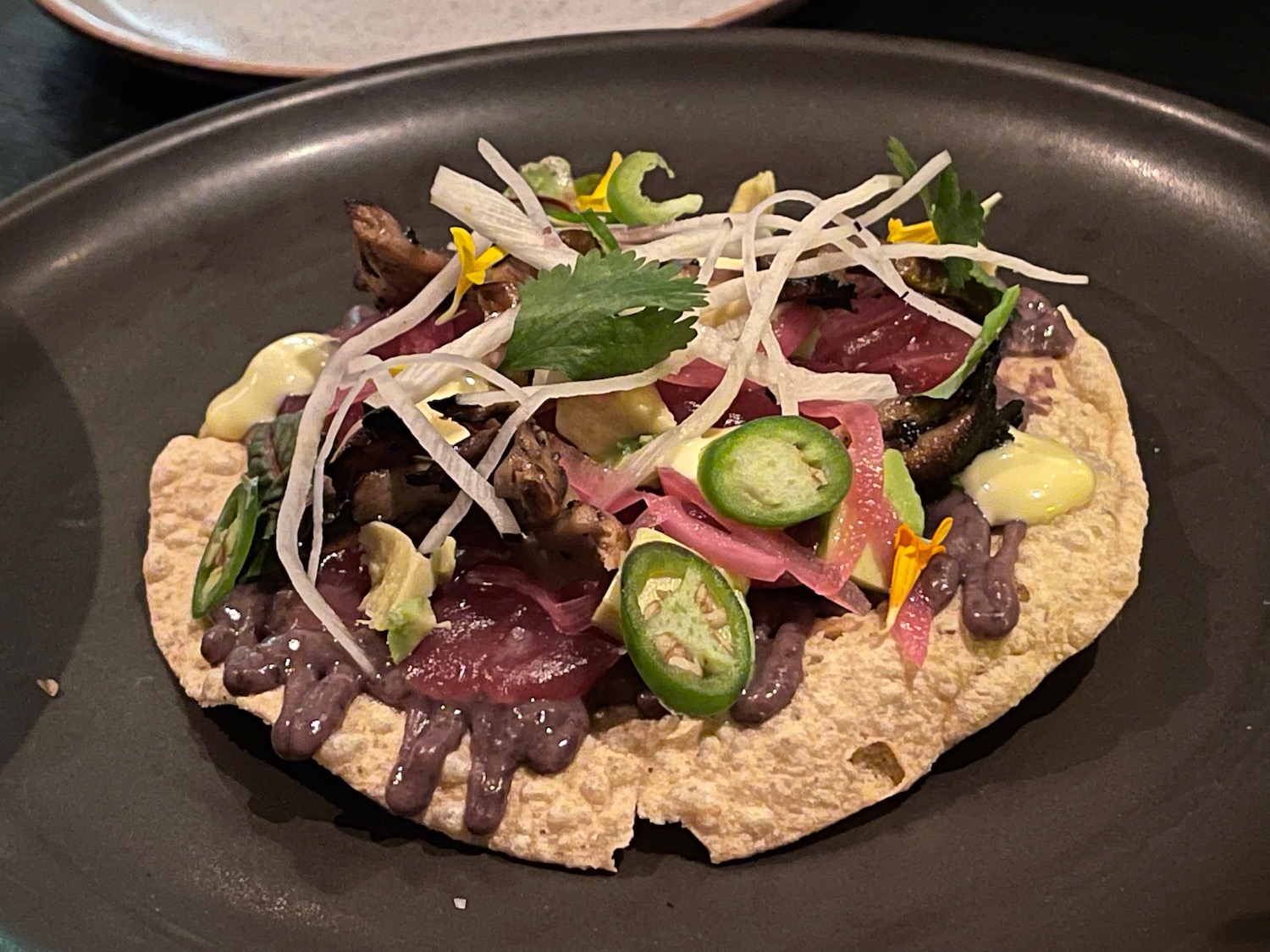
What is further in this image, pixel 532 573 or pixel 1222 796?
pixel 532 573

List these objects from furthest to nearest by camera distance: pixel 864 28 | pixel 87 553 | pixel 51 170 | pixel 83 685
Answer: pixel 864 28 → pixel 51 170 → pixel 87 553 → pixel 83 685

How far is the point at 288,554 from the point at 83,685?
0.75 meters

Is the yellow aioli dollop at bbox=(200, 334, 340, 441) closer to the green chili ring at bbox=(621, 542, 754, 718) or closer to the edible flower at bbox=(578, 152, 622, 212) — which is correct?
the edible flower at bbox=(578, 152, 622, 212)

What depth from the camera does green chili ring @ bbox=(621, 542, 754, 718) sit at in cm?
225

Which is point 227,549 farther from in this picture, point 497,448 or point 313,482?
point 497,448

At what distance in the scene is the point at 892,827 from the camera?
237 cm

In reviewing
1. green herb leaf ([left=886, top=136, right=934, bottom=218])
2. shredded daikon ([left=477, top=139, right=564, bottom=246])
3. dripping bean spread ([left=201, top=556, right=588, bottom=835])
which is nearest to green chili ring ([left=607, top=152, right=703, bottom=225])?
shredded daikon ([left=477, top=139, right=564, bottom=246])

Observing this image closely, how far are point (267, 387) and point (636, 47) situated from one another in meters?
2.01

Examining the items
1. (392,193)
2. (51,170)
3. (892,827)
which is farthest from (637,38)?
(892,827)

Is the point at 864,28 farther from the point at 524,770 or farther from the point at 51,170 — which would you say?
the point at 524,770

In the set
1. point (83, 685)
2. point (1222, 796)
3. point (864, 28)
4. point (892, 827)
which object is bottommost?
point (83, 685)

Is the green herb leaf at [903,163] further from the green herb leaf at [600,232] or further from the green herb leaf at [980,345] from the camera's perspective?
the green herb leaf at [600,232]

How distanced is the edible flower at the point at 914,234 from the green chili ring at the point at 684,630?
109 cm

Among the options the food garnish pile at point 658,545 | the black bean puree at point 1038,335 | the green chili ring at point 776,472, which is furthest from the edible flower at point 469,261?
the black bean puree at point 1038,335
